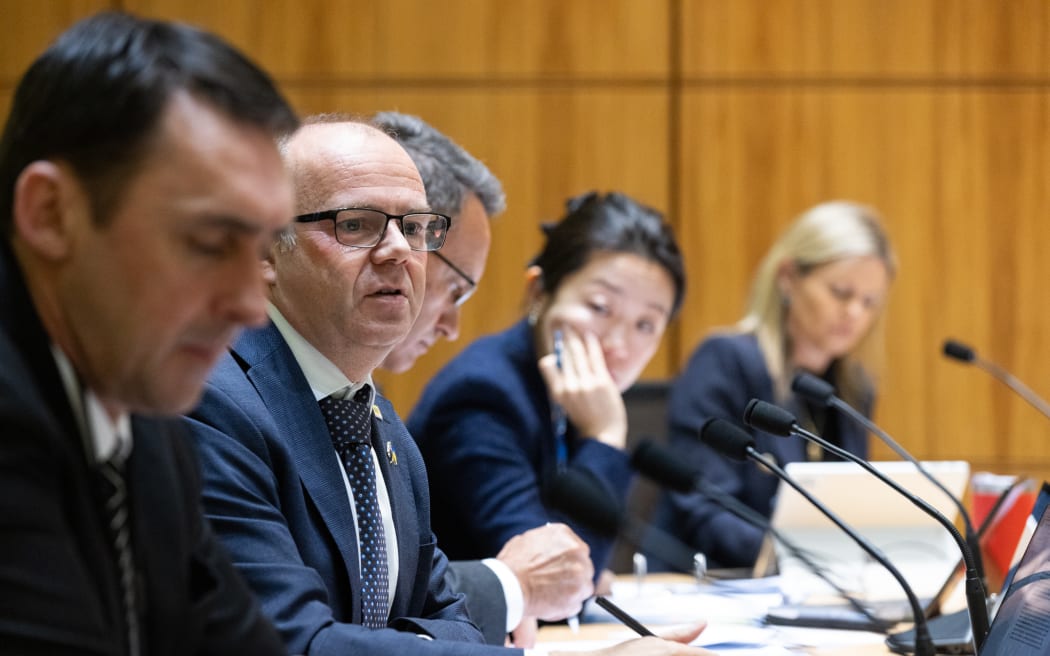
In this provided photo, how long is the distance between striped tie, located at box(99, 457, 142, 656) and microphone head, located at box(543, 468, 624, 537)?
0.62m

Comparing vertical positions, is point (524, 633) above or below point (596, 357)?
below

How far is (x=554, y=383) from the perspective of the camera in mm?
2586

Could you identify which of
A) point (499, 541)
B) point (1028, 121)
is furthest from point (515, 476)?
point (1028, 121)

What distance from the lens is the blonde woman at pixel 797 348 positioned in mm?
3393

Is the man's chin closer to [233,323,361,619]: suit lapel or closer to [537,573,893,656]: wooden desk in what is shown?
[537,573,893,656]: wooden desk

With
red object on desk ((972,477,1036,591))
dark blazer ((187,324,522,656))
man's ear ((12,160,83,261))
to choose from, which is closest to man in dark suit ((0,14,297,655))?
man's ear ((12,160,83,261))

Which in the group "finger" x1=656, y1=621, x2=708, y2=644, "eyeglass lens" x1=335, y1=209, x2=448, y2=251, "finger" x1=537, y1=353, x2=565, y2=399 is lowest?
"finger" x1=656, y1=621, x2=708, y2=644

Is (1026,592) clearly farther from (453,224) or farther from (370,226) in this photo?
(453,224)

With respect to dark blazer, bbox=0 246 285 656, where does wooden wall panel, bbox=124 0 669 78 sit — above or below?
above

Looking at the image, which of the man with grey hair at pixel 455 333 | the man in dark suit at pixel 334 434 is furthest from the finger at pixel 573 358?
the man in dark suit at pixel 334 434

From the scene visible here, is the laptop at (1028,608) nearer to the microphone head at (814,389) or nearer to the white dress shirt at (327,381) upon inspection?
the microphone head at (814,389)

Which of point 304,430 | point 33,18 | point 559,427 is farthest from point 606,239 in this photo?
point 33,18

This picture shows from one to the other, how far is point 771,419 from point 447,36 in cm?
297

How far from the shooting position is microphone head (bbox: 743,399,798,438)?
5.89ft
